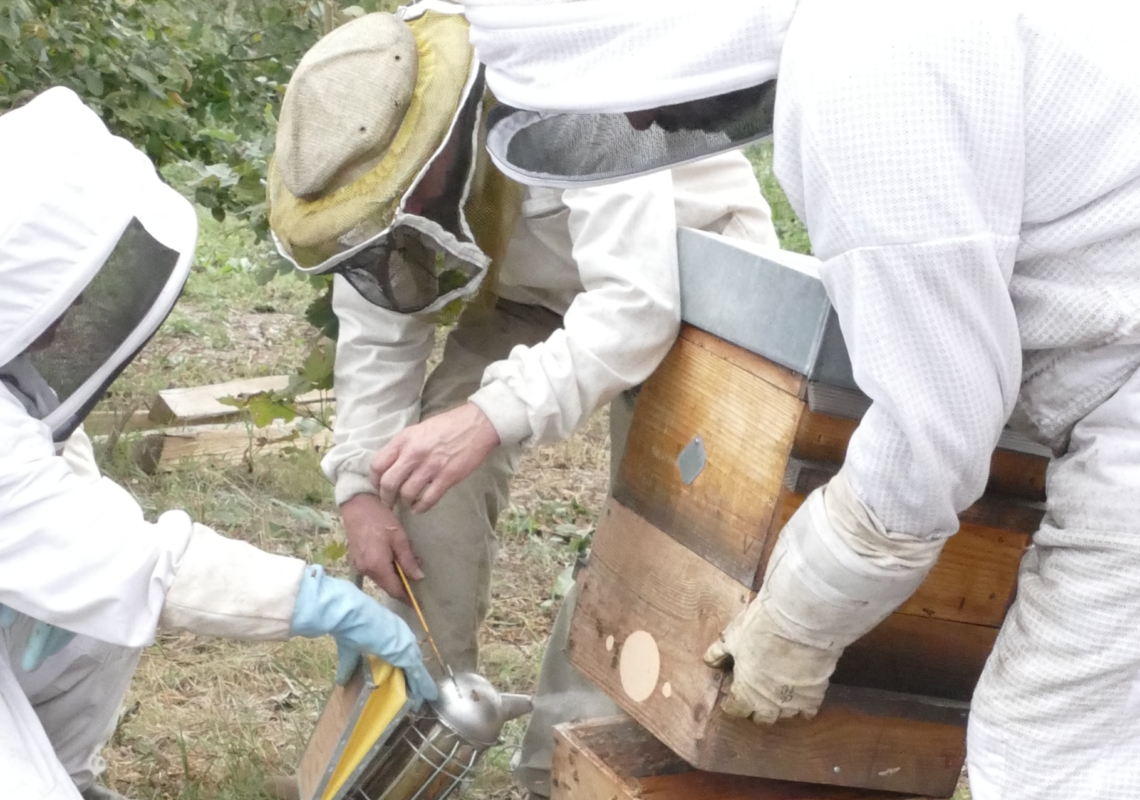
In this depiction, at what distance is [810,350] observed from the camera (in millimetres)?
1865

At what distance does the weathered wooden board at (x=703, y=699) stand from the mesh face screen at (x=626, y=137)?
27.0 inches

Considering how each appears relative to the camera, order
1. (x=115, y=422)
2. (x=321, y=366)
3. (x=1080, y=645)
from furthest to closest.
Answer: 1. (x=115, y=422)
2. (x=321, y=366)
3. (x=1080, y=645)

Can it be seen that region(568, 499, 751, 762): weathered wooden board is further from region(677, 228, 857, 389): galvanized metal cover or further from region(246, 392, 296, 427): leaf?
region(246, 392, 296, 427): leaf

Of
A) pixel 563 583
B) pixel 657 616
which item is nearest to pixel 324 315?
pixel 563 583

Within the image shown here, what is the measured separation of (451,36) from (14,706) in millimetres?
1533

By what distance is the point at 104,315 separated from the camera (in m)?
2.30

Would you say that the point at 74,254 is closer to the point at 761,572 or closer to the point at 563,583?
the point at 761,572

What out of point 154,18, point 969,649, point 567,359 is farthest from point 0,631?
point 154,18

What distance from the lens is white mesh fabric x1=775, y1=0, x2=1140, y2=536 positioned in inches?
54.9

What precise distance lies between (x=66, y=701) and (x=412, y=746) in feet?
2.61

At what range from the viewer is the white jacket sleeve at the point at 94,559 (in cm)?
212

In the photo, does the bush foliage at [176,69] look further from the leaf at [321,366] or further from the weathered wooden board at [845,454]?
the weathered wooden board at [845,454]

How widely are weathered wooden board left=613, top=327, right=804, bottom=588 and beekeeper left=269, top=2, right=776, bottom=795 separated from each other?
0.31 feet

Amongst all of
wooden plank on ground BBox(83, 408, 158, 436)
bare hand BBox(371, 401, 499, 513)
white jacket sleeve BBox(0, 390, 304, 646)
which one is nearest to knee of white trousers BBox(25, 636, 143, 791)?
white jacket sleeve BBox(0, 390, 304, 646)
